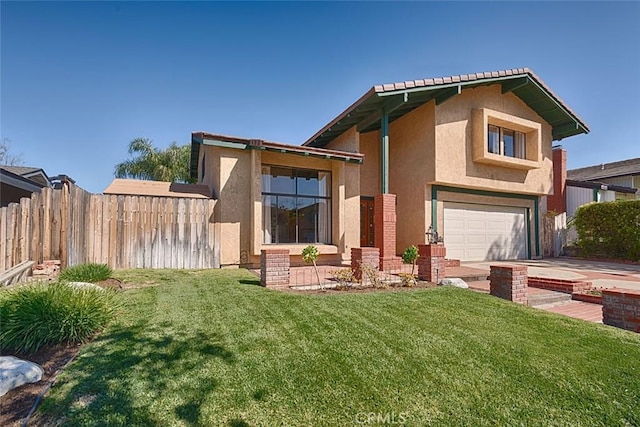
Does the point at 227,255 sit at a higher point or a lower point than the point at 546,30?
lower

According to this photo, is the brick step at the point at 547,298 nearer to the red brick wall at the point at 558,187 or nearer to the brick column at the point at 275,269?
the brick column at the point at 275,269

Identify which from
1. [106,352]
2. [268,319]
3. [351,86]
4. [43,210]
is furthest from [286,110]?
[106,352]

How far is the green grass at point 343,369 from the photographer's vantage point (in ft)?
7.94

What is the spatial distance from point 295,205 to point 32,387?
28.5 ft

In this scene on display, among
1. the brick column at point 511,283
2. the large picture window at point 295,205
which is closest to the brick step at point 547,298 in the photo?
the brick column at point 511,283

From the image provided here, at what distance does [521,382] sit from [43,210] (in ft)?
30.0

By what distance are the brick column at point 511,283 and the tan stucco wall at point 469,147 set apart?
20.8ft

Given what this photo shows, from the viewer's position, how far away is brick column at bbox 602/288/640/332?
15.5 ft

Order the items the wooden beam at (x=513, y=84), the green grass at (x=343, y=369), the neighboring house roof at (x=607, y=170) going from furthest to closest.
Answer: the neighboring house roof at (x=607, y=170), the wooden beam at (x=513, y=84), the green grass at (x=343, y=369)

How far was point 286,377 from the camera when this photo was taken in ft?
9.37

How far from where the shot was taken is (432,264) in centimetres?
735

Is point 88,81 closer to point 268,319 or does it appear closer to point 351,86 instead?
point 351,86

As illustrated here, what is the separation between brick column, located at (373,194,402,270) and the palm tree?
19.5 metres

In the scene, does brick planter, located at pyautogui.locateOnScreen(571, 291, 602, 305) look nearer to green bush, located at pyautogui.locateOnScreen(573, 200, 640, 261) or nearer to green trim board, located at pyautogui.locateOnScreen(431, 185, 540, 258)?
green trim board, located at pyautogui.locateOnScreen(431, 185, 540, 258)
